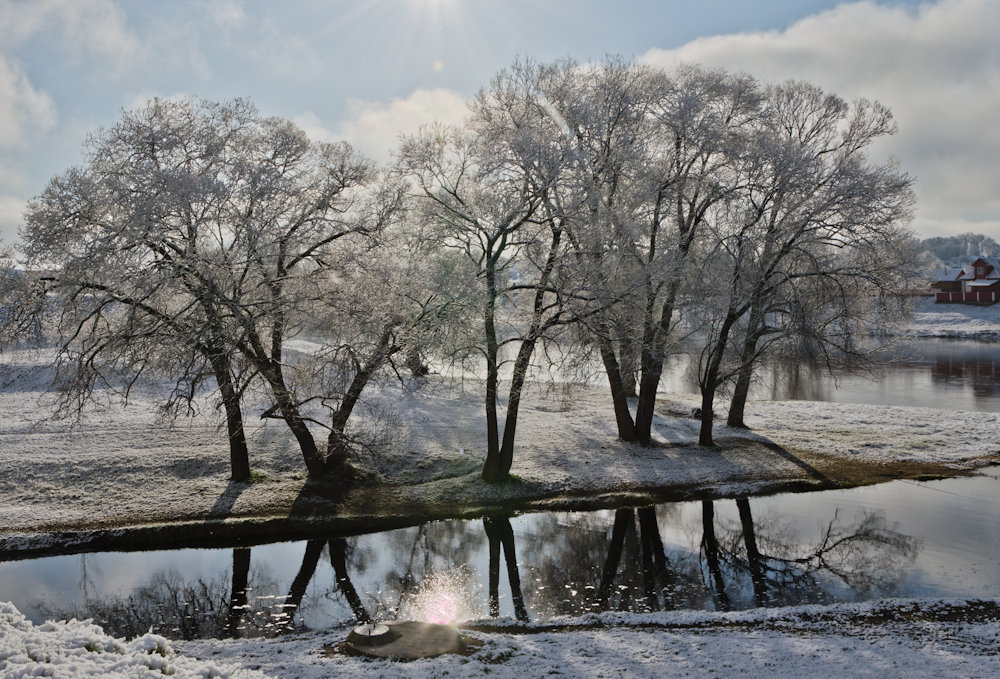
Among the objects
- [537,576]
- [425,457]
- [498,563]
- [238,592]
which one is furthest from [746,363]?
[238,592]

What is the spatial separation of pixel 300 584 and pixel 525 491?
22.9ft

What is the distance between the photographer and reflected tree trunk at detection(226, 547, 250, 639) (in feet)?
38.4

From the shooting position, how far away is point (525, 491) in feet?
61.9

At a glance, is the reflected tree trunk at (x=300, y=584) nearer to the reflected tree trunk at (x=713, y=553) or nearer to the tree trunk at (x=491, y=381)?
the tree trunk at (x=491, y=381)

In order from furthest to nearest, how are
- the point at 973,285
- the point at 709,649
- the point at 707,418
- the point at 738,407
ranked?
the point at 973,285 → the point at 738,407 → the point at 707,418 → the point at 709,649

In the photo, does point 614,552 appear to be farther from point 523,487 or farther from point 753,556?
point 523,487

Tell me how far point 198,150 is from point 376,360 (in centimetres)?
651

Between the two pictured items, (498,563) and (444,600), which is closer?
(444,600)

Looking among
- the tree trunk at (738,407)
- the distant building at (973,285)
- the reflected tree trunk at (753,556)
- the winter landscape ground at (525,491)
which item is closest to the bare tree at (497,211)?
the winter landscape ground at (525,491)

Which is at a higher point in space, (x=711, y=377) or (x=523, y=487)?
(x=711, y=377)

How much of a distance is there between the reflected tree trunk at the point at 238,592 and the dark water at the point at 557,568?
42 millimetres

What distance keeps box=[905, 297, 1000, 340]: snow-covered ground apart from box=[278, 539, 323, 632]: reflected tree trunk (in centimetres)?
6472

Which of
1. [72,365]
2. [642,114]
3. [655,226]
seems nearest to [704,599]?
[655,226]

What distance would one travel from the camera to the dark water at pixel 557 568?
12258mm
